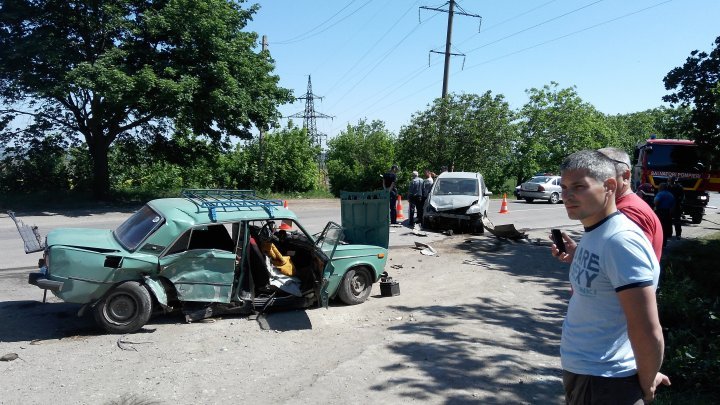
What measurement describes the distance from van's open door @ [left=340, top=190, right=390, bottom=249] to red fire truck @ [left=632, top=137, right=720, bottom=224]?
42.0ft

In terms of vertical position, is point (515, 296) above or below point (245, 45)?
below

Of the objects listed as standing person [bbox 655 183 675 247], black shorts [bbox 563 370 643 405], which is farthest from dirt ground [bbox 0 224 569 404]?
standing person [bbox 655 183 675 247]

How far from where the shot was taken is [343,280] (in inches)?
281

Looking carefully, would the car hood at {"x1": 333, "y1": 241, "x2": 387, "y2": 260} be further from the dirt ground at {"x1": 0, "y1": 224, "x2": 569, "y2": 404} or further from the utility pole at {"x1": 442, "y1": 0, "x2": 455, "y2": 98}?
the utility pole at {"x1": 442, "y1": 0, "x2": 455, "y2": 98}

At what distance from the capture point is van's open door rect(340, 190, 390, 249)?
8211mm

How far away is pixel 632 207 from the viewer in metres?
3.02

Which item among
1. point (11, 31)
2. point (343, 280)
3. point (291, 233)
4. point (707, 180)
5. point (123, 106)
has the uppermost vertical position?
point (11, 31)

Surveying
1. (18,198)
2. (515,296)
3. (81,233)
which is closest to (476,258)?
(515,296)

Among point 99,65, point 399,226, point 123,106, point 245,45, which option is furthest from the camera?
point 245,45

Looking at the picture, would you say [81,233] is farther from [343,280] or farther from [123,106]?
[123,106]

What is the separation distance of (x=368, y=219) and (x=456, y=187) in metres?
7.23

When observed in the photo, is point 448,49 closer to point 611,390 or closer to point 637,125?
point 611,390

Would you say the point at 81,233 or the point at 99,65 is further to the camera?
the point at 99,65

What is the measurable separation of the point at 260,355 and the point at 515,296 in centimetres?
454
